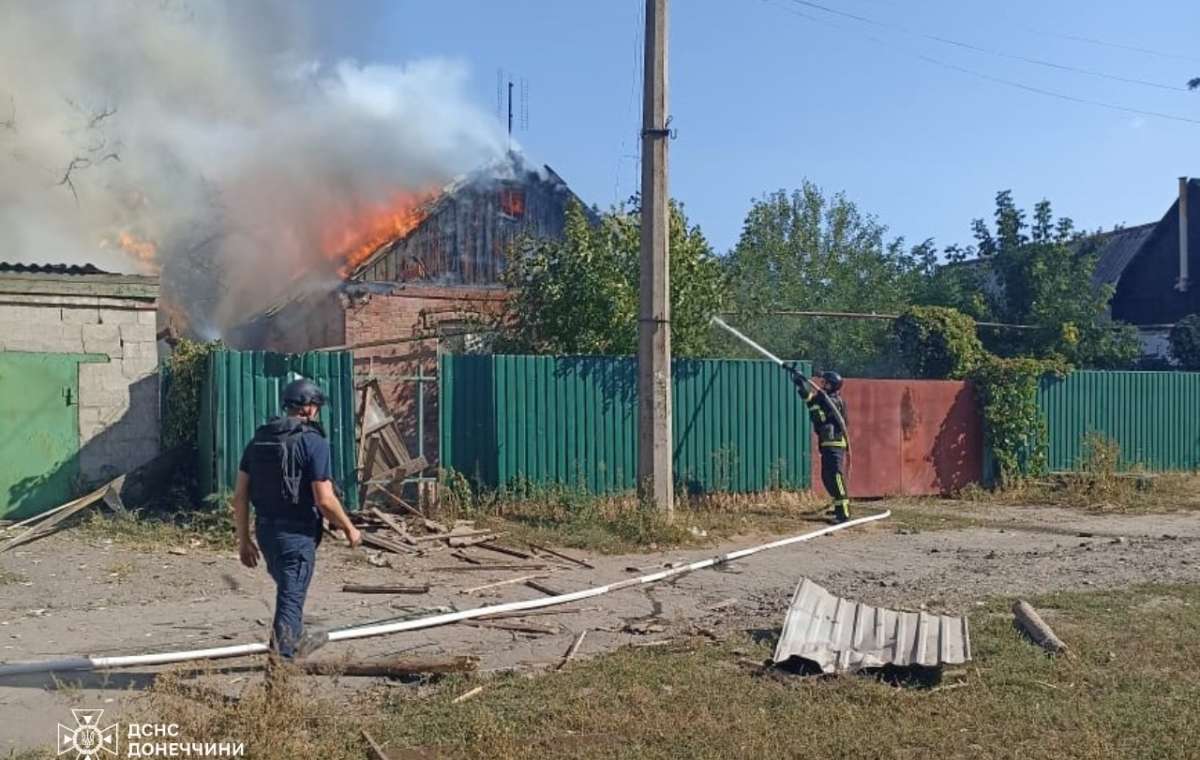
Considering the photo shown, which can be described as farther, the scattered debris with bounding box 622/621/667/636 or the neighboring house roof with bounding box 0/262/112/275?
the neighboring house roof with bounding box 0/262/112/275

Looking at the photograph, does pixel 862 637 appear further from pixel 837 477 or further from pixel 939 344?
pixel 939 344

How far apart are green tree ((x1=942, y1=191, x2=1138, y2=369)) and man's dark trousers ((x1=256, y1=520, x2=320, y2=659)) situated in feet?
67.7

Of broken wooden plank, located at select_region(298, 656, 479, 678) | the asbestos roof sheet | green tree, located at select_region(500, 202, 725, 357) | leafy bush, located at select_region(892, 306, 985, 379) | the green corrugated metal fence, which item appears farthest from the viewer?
leafy bush, located at select_region(892, 306, 985, 379)

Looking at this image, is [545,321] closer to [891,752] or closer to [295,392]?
[295,392]

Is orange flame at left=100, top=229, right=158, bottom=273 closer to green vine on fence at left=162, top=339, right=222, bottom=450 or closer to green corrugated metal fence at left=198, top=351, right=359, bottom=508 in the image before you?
green vine on fence at left=162, top=339, right=222, bottom=450

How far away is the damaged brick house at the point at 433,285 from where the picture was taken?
17.4 meters

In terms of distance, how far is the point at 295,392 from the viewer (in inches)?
235

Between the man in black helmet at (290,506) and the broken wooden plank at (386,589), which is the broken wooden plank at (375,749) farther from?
the broken wooden plank at (386,589)

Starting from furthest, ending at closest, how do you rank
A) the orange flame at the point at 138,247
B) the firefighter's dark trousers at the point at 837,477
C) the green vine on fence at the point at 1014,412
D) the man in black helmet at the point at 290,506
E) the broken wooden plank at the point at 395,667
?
the orange flame at the point at 138,247, the green vine on fence at the point at 1014,412, the firefighter's dark trousers at the point at 837,477, the broken wooden plank at the point at 395,667, the man in black helmet at the point at 290,506

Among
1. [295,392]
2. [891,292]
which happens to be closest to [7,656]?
[295,392]

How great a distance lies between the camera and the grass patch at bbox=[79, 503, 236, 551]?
33.8 ft

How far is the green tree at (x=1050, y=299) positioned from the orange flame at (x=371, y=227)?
42.3 feet

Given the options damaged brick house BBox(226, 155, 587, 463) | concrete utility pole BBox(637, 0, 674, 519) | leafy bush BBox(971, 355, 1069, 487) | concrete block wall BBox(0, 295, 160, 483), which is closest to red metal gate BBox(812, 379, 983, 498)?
leafy bush BBox(971, 355, 1069, 487)

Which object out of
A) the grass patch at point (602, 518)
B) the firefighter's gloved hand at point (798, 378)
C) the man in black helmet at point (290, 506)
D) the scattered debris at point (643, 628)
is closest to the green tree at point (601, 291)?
the firefighter's gloved hand at point (798, 378)
